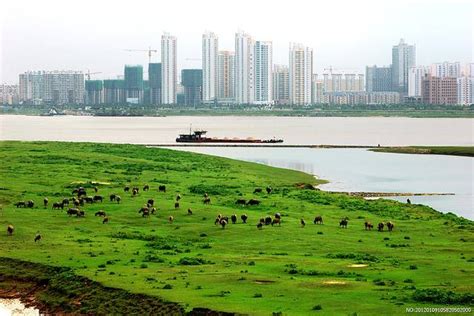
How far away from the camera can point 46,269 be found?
2691 cm

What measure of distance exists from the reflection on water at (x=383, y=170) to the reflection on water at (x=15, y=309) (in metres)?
26.3

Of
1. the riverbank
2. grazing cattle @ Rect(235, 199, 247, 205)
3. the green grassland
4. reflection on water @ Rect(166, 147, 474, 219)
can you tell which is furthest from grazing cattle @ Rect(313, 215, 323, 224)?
the riverbank

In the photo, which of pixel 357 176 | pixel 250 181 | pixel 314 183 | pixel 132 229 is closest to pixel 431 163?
pixel 357 176

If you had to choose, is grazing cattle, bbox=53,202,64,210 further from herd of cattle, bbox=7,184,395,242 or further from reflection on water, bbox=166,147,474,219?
reflection on water, bbox=166,147,474,219

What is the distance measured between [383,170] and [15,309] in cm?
5598

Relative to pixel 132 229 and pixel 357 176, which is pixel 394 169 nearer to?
pixel 357 176

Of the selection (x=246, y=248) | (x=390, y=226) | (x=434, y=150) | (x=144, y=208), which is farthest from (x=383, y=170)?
(x=246, y=248)

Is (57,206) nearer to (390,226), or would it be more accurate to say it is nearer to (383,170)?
(390,226)

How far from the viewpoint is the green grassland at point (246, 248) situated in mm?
22438

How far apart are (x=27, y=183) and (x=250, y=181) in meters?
14.8

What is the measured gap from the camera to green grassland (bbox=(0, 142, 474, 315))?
73.6 ft

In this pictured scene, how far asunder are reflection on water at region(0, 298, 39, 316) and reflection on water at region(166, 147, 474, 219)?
1035 inches

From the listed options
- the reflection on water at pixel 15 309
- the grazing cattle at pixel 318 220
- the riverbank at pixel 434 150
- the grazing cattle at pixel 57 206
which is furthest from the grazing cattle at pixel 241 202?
the riverbank at pixel 434 150

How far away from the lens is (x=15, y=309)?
24.5 m
